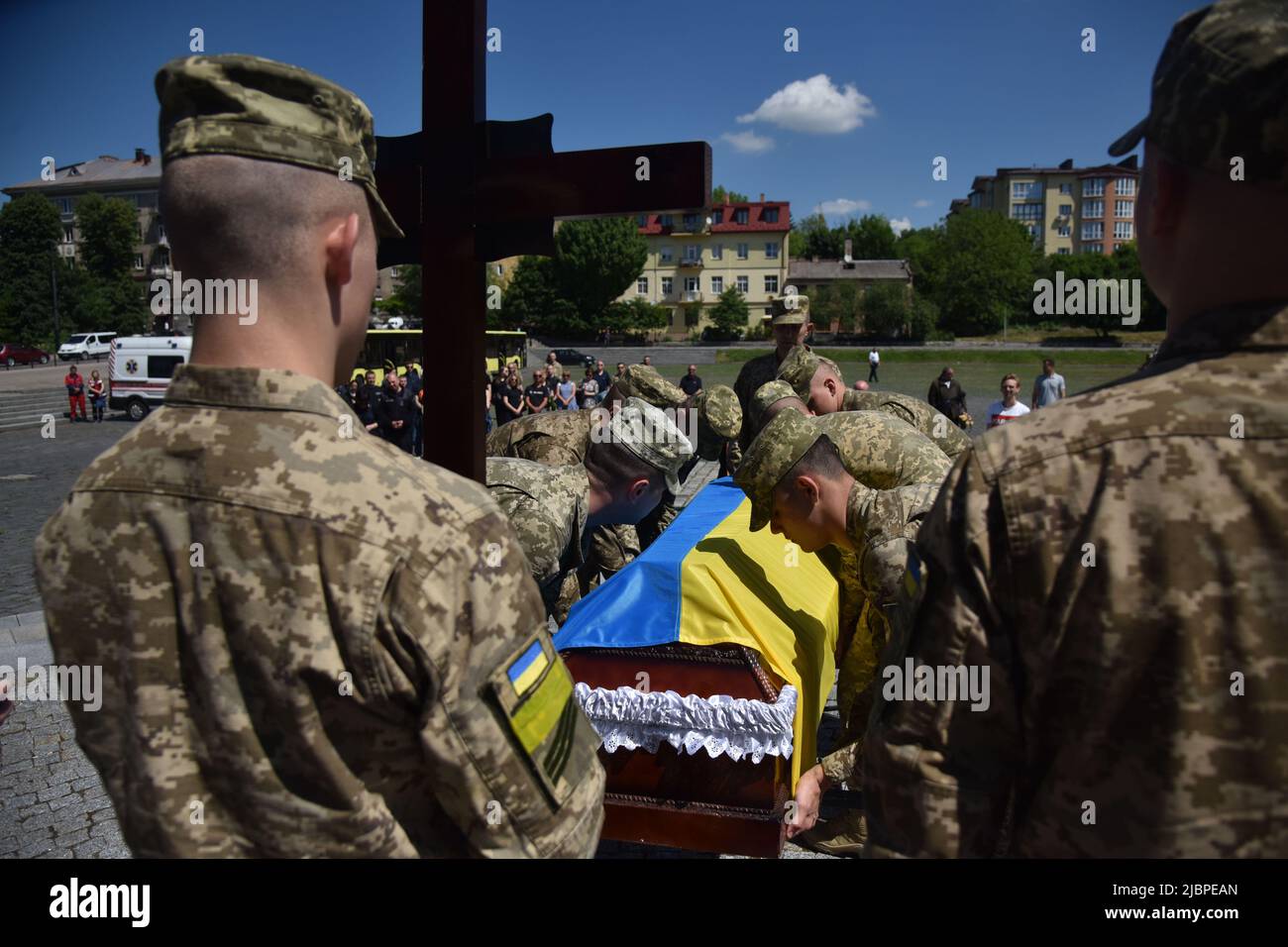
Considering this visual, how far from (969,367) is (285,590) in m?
47.8

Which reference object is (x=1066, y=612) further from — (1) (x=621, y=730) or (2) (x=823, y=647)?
(2) (x=823, y=647)

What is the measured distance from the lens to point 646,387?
7.38 m

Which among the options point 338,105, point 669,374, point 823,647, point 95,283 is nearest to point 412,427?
point 823,647

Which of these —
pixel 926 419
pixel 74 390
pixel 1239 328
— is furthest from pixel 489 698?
pixel 74 390

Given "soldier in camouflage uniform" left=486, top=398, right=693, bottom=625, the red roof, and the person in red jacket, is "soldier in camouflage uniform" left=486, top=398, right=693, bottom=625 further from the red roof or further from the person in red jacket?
the red roof

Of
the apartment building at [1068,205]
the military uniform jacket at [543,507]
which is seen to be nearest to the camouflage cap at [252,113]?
the military uniform jacket at [543,507]

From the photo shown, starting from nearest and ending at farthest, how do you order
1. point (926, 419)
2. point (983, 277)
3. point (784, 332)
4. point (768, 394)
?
1. point (926, 419)
2. point (768, 394)
3. point (784, 332)
4. point (983, 277)

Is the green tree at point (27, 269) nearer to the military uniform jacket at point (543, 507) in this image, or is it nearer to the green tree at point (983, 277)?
the military uniform jacket at point (543, 507)

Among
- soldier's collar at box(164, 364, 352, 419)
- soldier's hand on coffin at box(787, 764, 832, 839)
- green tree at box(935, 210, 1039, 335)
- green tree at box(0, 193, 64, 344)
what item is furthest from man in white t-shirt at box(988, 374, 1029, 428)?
green tree at box(935, 210, 1039, 335)

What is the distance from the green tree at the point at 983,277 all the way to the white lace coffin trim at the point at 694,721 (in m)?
66.7

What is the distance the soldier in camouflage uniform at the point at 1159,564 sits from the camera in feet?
3.57

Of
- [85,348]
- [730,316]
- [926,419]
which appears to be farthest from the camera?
[730,316]

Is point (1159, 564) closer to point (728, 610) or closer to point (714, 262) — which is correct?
point (728, 610)

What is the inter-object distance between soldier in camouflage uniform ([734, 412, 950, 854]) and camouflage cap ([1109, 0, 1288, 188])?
1.64m
